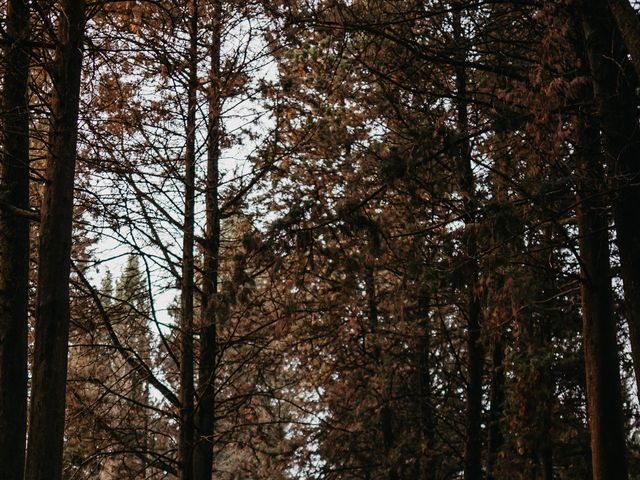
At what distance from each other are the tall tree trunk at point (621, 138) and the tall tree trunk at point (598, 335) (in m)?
0.19

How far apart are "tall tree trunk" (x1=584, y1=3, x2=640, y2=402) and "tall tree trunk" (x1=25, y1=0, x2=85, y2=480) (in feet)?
14.7

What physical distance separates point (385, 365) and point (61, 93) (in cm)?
912

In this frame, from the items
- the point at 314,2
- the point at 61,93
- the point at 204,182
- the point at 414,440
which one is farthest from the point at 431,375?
the point at 61,93

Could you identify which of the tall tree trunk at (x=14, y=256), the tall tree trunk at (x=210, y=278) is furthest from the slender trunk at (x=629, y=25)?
the tall tree trunk at (x=210, y=278)

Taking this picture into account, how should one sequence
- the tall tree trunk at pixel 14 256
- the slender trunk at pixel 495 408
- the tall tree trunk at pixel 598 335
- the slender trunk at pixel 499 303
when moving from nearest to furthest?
1. the tall tree trunk at pixel 14 256
2. the tall tree trunk at pixel 598 335
3. the slender trunk at pixel 499 303
4. the slender trunk at pixel 495 408

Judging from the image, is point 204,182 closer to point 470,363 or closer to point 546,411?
point 470,363

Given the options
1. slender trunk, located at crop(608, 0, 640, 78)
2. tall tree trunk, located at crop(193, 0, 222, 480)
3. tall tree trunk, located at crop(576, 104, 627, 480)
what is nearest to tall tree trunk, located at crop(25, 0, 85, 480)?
tall tree trunk, located at crop(193, 0, 222, 480)

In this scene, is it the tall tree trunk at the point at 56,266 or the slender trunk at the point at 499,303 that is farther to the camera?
the slender trunk at the point at 499,303

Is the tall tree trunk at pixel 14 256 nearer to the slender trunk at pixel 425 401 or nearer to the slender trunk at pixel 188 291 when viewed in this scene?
the slender trunk at pixel 188 291

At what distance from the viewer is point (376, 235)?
791cm

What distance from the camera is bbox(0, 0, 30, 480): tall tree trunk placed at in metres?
6.23

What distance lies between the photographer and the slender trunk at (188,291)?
9602mm

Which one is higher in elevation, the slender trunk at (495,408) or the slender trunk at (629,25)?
the slender trunk at (629,25)

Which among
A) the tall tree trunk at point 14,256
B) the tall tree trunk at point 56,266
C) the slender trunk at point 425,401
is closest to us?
the tall tree trunk at point 56,266
